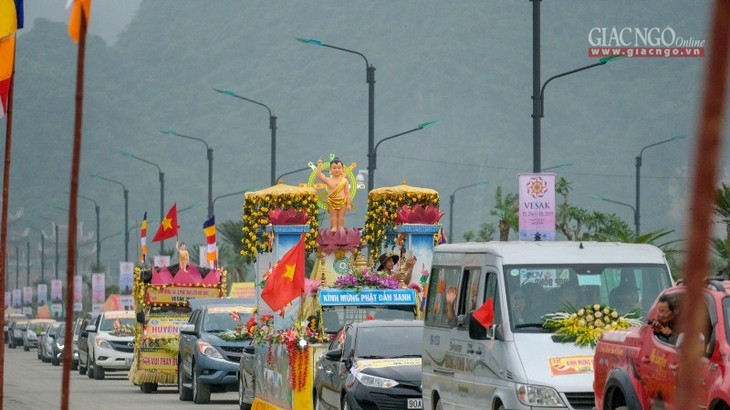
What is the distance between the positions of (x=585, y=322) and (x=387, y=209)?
58.5 feet

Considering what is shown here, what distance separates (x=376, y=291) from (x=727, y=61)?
65.2 ft

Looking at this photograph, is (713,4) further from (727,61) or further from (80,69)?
(80,69)

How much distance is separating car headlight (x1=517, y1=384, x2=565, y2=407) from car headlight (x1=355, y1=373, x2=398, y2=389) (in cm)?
485

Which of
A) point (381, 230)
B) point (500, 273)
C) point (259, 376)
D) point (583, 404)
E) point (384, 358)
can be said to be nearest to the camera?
point (583, 404)

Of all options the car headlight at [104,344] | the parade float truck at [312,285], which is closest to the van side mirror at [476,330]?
the parade float truck at [312,285]

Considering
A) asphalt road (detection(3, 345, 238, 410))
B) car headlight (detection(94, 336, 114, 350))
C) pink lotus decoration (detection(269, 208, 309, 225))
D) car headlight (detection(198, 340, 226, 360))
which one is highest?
pink lotus decoration (detection(269, 208, 309, 225))

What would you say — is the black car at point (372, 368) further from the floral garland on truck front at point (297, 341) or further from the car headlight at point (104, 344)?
the car headlight at point (104, 344)

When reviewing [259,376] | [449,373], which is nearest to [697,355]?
[449,373]

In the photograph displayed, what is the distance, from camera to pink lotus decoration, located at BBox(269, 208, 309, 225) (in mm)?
28359

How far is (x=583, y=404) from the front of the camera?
40.7 feet

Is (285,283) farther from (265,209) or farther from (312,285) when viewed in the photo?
(265,209)

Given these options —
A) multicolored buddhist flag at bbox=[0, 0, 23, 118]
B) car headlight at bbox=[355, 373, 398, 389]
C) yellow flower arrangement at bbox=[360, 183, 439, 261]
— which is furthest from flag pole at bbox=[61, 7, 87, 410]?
yellow flower arrangement at bbox=[360, 183, 439, 261]

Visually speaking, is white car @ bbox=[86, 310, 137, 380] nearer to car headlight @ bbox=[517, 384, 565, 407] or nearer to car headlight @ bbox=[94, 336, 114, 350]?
car headlight @ bbox=[94, 336, 114, 350]

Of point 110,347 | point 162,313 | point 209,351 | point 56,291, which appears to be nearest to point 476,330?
point 209,351
